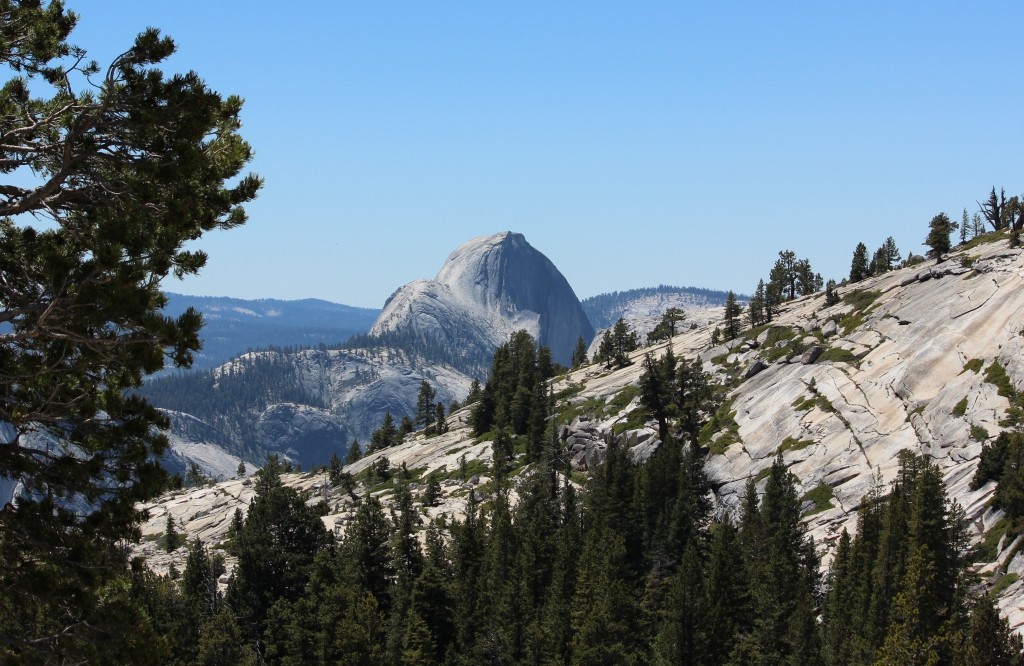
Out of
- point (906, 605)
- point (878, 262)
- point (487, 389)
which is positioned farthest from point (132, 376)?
point (878, 262)

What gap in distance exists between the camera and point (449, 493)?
123 m

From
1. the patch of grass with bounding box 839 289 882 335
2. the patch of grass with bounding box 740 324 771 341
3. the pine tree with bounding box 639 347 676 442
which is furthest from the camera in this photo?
the patch of grass with bounding box 740 324 771 341

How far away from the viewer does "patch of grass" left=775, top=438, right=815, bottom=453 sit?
103312 mm

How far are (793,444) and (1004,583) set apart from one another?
4467 cm

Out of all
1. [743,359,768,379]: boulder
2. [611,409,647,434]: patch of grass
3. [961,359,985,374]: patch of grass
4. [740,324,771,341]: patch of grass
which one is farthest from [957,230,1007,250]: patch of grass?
[611,409,647,434]: patch of grass

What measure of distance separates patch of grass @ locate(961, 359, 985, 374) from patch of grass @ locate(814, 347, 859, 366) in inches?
686

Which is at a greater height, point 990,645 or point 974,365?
point 974,365

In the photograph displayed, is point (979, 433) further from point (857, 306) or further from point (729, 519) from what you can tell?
point (857, 306)

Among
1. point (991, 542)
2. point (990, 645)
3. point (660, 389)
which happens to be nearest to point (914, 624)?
point (990, 645)

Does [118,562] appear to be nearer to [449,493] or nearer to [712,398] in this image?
[449,493]

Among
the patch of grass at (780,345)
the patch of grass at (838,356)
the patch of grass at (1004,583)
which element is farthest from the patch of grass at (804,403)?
the patch of grass at (1004,583)

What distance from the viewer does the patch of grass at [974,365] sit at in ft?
315

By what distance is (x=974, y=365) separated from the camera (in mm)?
97312

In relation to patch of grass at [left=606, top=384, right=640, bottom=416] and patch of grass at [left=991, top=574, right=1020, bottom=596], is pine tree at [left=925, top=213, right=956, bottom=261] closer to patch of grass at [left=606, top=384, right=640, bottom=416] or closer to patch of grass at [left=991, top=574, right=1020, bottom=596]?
patch of grass at [left=606, top=384, right=640, bottom=416]
